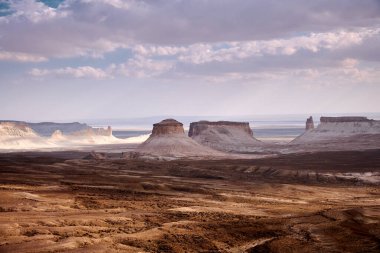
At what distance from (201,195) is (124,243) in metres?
14.7

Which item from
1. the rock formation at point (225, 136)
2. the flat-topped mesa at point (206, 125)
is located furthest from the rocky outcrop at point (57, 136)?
the rock formation at point (225, 136)

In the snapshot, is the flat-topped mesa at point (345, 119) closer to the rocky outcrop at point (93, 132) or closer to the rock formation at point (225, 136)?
the rock formation at point (225, 136)

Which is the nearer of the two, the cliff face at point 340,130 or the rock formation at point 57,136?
the cliff face at point 340,130

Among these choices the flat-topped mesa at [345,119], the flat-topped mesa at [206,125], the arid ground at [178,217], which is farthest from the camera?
the flat-topped mesa at [345,119]

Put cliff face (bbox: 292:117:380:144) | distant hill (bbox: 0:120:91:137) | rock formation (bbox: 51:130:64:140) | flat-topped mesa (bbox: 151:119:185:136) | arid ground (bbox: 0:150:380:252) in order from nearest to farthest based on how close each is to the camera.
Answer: arid ground (bbox: 0:150:380:252) < flat-topped mesa (bbox: 151:119:185:136) < cliff face (bbox: 292:117:380:144) < rock formation (bbox: 51:130:64:140) < distant hill (bbox: 0:120:91:137)

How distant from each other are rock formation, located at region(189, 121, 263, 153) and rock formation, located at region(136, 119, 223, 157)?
2026 centimetres

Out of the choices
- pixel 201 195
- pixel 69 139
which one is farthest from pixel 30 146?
pixel 201 195

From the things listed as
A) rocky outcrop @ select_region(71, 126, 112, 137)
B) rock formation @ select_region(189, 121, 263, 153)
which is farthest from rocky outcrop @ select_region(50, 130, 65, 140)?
rock formation @ select_region(189, 121, 263, 153)

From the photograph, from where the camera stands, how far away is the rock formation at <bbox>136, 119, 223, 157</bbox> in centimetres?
8015

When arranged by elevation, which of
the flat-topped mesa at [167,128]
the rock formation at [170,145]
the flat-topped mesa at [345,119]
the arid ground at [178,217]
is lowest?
the arid ground at [178,217]

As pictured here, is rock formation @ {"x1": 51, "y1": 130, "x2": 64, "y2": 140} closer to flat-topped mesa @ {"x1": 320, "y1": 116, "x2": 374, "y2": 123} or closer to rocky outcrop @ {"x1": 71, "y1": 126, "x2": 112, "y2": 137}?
rocky outcrop @ {"x1": 71, "y1": 126, "x2": 112, "y2": 137}

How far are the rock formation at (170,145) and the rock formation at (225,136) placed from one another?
20256 mm

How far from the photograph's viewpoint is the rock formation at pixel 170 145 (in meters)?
80.2

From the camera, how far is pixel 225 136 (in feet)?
369
